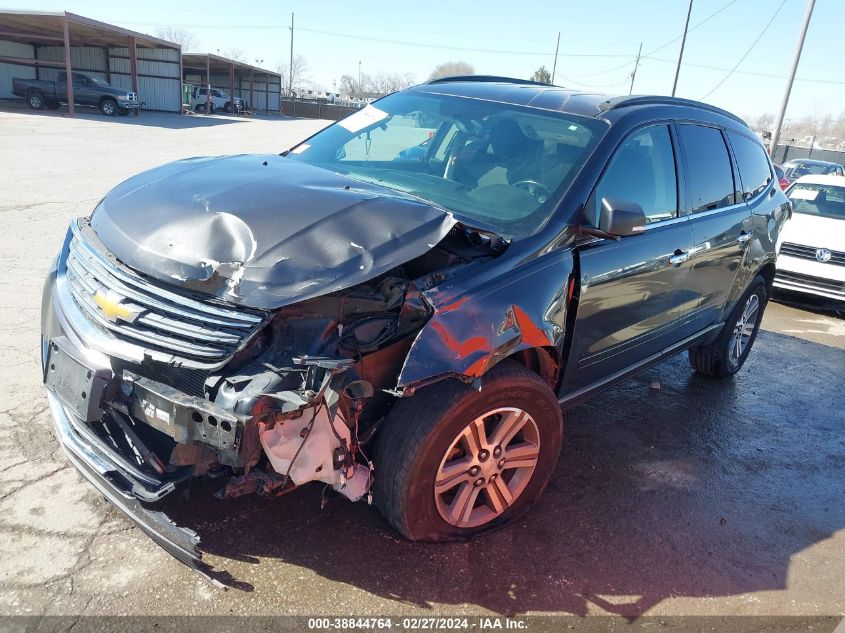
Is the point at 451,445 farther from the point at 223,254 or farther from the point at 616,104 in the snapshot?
the point at 616,104

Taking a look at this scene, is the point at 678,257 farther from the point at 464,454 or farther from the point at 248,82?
the point at 248,82

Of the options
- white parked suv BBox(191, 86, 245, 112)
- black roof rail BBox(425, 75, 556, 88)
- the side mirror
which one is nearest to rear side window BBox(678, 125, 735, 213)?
black roof rail BBox(425, 75, 556, 88)

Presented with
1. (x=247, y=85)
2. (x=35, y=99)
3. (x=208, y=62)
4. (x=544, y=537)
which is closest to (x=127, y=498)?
(x=544, y=537)

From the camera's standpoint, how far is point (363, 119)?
4090 millimetres

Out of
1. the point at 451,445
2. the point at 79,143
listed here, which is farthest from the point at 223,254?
the point at 79,143

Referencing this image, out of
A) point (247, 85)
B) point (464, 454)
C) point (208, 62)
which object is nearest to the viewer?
point (464, 454)

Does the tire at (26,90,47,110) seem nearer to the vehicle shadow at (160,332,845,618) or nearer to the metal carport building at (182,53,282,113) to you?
the metal carport building at (182,53,282,113)

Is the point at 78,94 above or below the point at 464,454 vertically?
above

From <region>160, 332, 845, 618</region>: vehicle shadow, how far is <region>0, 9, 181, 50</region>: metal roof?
26.8 m

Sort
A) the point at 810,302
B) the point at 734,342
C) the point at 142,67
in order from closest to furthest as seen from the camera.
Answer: the point at 734,342
the point at 810,302
the point at 142,67

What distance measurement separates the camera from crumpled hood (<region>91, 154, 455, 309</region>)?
238 cm

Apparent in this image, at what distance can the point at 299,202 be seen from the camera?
2.74 meters

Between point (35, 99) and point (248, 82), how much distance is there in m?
25.6

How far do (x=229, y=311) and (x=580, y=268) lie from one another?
5.33ft
